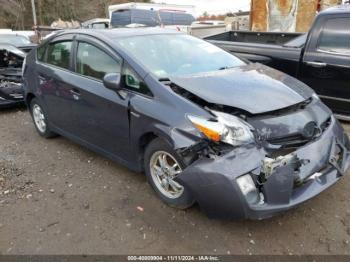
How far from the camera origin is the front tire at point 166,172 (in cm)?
305

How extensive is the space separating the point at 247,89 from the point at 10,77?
5623 millimetres

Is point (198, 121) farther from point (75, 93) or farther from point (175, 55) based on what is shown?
point (75, 93)

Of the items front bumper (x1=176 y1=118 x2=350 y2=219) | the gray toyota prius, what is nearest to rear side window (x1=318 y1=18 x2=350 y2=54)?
the gray toyota prius

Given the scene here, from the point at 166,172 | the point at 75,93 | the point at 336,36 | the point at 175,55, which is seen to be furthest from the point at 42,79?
the point at 336,36

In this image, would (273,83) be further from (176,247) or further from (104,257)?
(104,257)

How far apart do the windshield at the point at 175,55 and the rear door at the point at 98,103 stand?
0.88 ft

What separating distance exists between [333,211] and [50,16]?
39.8m

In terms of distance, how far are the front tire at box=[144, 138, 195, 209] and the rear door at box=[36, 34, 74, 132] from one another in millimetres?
1474

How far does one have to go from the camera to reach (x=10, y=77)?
7020 mm

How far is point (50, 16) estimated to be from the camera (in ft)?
123

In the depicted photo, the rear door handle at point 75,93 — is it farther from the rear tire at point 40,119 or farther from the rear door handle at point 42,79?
the rear tire at point 40,119

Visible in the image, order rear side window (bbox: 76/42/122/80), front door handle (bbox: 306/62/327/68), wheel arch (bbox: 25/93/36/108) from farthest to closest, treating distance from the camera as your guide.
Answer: wheel arch (bbox: 25/93/36/108) < front door handle (bbox: 306/62/327/68) < rear side window (bbox: 76/42/122/80)

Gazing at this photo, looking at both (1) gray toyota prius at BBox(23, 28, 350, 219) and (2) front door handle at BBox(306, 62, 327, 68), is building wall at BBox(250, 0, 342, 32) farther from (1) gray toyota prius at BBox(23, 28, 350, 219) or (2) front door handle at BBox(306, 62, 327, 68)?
(1) gray toyota prius at BBox(23, 28, 350, 219)

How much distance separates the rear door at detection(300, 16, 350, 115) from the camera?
4754mm
